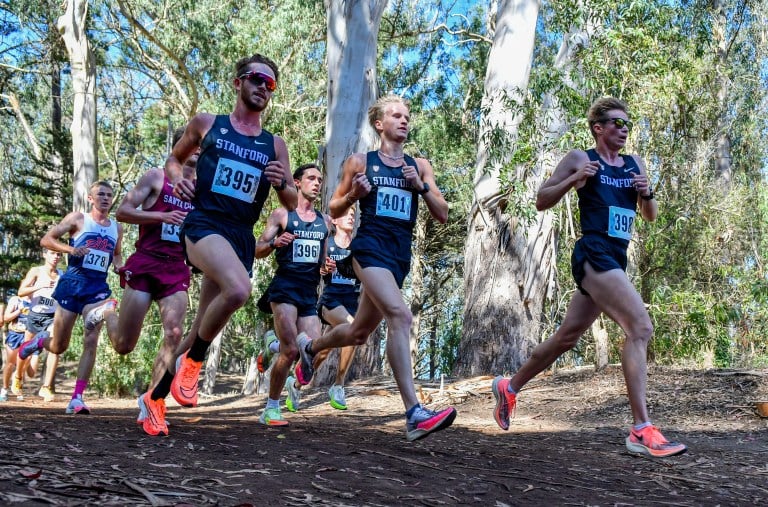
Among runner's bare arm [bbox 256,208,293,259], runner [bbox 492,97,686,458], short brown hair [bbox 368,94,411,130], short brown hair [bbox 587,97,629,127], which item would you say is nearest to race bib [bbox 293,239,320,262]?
runner's bare arm [bbox 256,208,293,259]

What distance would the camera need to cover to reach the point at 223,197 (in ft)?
16.5

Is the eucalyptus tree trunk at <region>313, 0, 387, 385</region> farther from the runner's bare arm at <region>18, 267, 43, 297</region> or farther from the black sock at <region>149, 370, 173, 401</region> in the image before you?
the black sock at <region>149, 370, 173, 401</region>

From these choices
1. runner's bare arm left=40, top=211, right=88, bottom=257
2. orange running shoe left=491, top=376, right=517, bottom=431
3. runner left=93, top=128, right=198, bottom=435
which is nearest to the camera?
orange running shoe left=491, top=376, right=517, bottom=431

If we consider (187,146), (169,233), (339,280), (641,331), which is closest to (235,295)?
(187,146)

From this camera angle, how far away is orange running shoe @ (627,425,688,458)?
4878 millimetres

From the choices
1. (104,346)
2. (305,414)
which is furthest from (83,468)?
(104,346)

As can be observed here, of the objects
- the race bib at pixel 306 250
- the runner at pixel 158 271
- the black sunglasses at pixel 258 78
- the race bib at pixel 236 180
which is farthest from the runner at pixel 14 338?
the black sunglasses at pixel 258 78

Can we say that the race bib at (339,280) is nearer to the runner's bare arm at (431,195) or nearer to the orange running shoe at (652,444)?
the runner's bare arm at (431,195)

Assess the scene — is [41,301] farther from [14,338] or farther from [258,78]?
[258,78]

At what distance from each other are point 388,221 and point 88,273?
3870mm

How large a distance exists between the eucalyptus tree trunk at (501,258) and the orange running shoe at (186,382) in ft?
21.0

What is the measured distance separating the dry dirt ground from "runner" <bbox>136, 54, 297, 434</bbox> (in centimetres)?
55

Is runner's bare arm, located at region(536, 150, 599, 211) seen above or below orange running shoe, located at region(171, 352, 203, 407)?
above

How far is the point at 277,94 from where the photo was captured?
2134 centimetres
